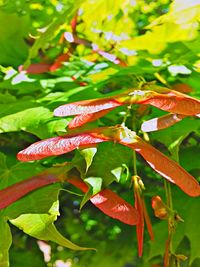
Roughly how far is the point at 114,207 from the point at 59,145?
60 mm

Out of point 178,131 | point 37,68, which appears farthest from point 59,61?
point 178,131

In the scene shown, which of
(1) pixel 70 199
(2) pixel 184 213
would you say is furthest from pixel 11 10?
(2) pixel 184 213

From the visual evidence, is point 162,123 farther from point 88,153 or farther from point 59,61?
point 59,61

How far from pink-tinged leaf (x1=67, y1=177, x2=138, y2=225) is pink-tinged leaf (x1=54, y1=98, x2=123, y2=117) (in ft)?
0.20

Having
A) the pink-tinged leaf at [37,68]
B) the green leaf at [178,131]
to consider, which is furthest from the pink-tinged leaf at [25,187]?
the pink-tinged leaf at [37,68]

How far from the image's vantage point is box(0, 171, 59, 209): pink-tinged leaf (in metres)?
0.47

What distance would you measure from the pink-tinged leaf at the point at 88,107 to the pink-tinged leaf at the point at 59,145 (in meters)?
0.02

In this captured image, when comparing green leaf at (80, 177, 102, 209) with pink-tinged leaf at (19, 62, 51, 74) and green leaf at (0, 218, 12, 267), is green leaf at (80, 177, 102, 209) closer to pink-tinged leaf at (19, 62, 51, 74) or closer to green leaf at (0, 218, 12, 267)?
green leaf at (0, 218, 12, 267)

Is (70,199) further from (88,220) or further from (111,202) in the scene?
(111,202)

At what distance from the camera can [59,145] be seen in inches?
17.2

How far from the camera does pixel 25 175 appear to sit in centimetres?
54

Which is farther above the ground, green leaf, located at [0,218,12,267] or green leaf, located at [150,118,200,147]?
green leaf, located at [150,118,200,147]

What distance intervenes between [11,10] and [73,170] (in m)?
0.40

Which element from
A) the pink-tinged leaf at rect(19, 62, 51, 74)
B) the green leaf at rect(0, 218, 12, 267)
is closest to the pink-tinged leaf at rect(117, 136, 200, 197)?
the green leaf at rect(0, 218, 12, 267)
